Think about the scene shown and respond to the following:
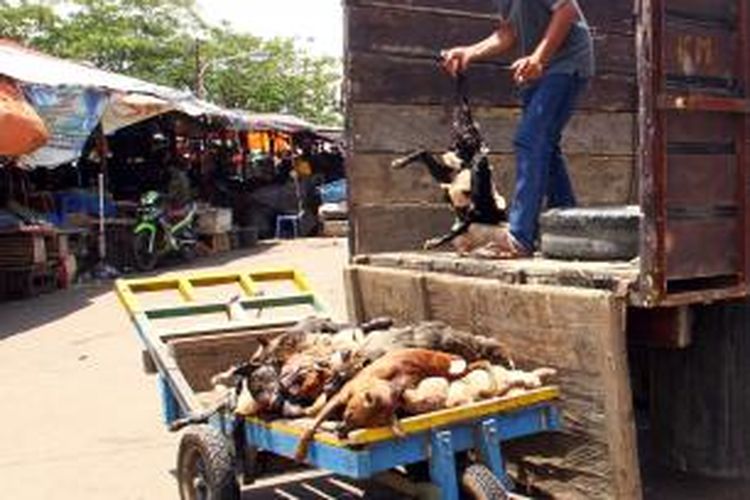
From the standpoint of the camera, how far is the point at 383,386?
384cm

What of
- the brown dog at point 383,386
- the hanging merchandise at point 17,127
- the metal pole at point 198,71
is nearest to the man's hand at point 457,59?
the brown dog at point 383,386

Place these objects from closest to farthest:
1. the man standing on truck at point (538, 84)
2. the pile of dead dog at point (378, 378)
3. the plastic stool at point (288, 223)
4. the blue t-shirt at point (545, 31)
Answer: the pile of dead dog at point (378, 378) < the man standing on truck at point (538, 84) < the blue t-shirt at point (545, 31) < the plastic stool at point (288, 223)

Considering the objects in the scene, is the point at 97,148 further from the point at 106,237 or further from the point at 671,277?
the point at 671,277

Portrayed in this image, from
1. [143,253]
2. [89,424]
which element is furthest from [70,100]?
[89,424]

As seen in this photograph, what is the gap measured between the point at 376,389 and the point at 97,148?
631 inches

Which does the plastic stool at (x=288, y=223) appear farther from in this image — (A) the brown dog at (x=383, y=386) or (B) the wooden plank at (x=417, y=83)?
(A) the brown dog at (x=383, y=386)

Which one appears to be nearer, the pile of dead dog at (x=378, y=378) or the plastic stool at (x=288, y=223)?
the pile of dead dog at (x=378, y=378)

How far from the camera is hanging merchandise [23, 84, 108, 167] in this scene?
1493 cm

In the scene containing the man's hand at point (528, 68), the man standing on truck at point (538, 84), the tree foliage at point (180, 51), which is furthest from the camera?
the tree foliage at point (180, 51)

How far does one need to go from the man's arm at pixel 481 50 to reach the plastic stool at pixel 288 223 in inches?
799

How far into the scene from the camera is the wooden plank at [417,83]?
5859mm

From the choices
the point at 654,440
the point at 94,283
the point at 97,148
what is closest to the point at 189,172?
the point at 97,148

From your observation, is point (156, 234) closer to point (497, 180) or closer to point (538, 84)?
point (497, 180)

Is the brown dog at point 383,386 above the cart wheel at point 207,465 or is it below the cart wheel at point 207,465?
above
